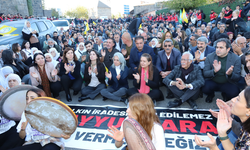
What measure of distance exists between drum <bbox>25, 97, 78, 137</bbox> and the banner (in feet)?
3.09

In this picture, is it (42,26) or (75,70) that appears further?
(42,26)

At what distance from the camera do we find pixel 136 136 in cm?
128

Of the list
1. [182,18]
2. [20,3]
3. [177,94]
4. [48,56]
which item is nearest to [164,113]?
[177,94]

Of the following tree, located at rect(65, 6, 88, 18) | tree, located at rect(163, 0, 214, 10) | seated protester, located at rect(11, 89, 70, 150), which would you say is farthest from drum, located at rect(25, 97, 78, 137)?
tree, located at rect(65, 6, 88, 18)

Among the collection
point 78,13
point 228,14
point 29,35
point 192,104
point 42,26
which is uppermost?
point 78,13

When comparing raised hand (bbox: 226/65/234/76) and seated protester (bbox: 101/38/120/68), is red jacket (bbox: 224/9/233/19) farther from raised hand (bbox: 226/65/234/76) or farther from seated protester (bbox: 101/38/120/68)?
seated protester (bbox: 101/38/120/68)

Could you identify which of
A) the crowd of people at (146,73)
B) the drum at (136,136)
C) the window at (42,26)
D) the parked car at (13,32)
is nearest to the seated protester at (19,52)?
the crowd of people at (146,73)

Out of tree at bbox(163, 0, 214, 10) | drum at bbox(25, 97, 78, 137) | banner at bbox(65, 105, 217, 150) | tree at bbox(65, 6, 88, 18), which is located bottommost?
banner at bbox(65, 105, 217, 150)

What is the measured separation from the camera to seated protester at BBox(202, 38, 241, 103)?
3.54 m

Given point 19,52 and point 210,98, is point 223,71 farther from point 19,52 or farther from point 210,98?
point 19,52

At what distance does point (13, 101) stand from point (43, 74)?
2.05 metres

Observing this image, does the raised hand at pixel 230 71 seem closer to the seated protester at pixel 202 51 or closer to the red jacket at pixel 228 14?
the seated protester at pixel 202 51

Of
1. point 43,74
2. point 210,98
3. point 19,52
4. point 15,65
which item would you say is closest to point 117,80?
point 43,74

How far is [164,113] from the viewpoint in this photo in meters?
3.54
